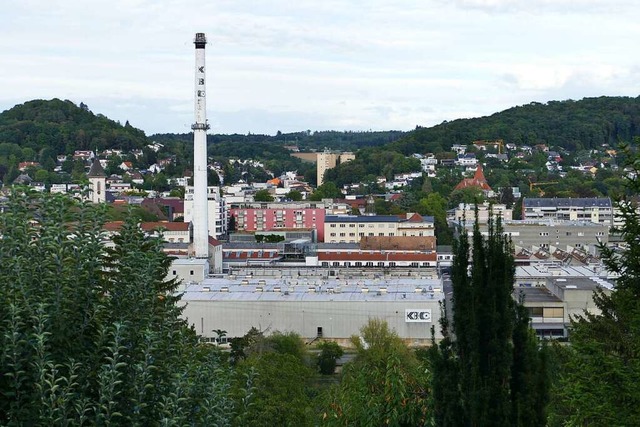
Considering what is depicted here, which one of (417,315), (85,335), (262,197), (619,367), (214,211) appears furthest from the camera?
(262,197)

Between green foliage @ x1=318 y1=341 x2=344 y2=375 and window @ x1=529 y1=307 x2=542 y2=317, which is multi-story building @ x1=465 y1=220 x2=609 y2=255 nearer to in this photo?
window @ x1=529 y1=307 x2=542 y2=317

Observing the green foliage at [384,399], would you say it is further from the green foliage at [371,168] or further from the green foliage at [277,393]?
the green foliage at [371,168]

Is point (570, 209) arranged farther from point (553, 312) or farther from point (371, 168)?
point (553, 312)

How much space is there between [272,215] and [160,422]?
1422 inches

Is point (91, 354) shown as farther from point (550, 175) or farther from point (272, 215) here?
point (550, 175)

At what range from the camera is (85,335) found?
4844 mm

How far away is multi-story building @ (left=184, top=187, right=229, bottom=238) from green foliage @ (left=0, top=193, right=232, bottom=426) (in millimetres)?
28625

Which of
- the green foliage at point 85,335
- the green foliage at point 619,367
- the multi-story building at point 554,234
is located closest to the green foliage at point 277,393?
the green foliage at point 619,367

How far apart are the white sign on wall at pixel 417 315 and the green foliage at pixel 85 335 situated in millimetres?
14417

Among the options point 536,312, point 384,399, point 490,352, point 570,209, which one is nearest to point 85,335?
point 490,352

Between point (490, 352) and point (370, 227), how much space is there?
3025 centimetres

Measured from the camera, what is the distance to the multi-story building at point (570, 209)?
40.9 meters

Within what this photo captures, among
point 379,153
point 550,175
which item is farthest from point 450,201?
point 379,153

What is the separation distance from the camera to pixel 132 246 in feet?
17.7
